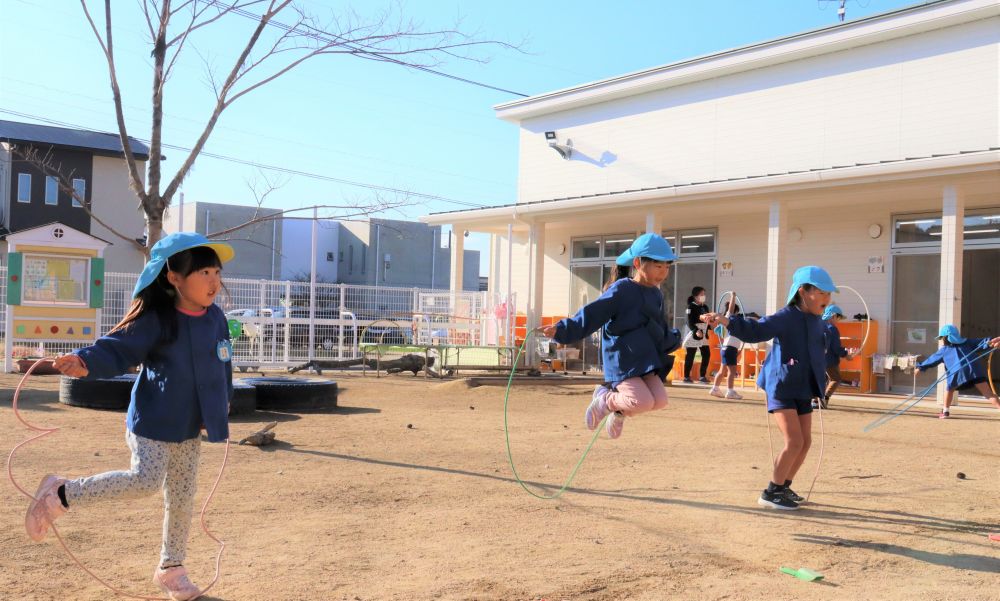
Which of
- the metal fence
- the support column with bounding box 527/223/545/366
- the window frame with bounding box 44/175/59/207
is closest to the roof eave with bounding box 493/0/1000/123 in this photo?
the support column with bounding box 527/223/545/366

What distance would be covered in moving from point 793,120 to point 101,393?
14.0m

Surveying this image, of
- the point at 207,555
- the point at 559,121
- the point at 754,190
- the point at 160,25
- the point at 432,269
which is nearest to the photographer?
the point at 207,555

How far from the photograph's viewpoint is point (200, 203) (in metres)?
43.3

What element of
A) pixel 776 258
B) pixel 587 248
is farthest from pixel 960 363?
pixel 587 248

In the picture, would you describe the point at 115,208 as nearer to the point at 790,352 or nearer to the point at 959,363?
the point at 959,363

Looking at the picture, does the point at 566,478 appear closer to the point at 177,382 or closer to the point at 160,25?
the point at 177,382

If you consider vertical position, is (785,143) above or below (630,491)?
above

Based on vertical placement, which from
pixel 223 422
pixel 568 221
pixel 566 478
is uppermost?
pixel 568 221

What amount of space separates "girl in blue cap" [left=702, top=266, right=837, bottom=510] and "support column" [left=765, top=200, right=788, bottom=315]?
9565mm

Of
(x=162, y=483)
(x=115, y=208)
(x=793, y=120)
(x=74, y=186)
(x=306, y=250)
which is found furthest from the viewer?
(x=306, y=250)

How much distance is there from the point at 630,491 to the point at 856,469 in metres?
2.49

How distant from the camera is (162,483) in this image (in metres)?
3.94

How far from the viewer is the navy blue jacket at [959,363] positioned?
11781mm

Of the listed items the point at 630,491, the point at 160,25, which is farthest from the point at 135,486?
the point at 160,25
